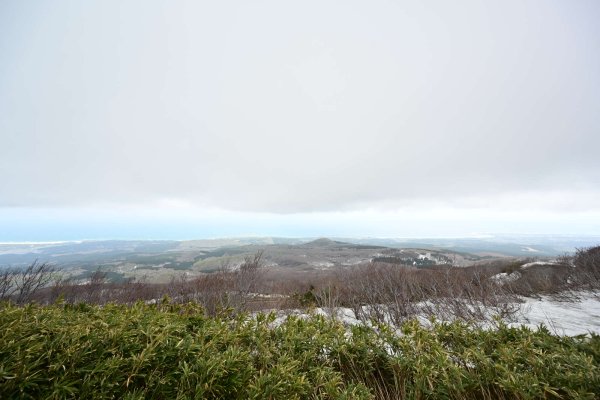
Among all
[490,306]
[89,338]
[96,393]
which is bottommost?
[490,306]

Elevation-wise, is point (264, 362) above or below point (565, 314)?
above

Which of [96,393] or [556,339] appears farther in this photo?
[556,339]

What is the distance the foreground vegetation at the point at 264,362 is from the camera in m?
2.63

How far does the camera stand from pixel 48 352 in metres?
2.64

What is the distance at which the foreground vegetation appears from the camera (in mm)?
2627

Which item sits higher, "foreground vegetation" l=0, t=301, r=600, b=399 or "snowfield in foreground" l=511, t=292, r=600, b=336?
"foreground vegetation" l=0, t=301, r=600, b=399

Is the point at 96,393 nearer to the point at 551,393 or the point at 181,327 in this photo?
the point at 181,327

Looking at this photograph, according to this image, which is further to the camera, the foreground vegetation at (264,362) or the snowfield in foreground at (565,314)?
the snowfield in foreground at (565,314)

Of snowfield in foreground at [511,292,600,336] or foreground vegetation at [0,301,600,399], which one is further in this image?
snowfield in foreground at [511,292,600,336]

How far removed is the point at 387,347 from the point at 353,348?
0.73 metres

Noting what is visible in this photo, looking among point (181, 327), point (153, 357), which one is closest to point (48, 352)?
point (153, 357)

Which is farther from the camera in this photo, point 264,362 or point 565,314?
point 565,314

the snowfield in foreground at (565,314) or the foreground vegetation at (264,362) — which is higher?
the foreground vegetation at (264,362)

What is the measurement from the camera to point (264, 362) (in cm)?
381
